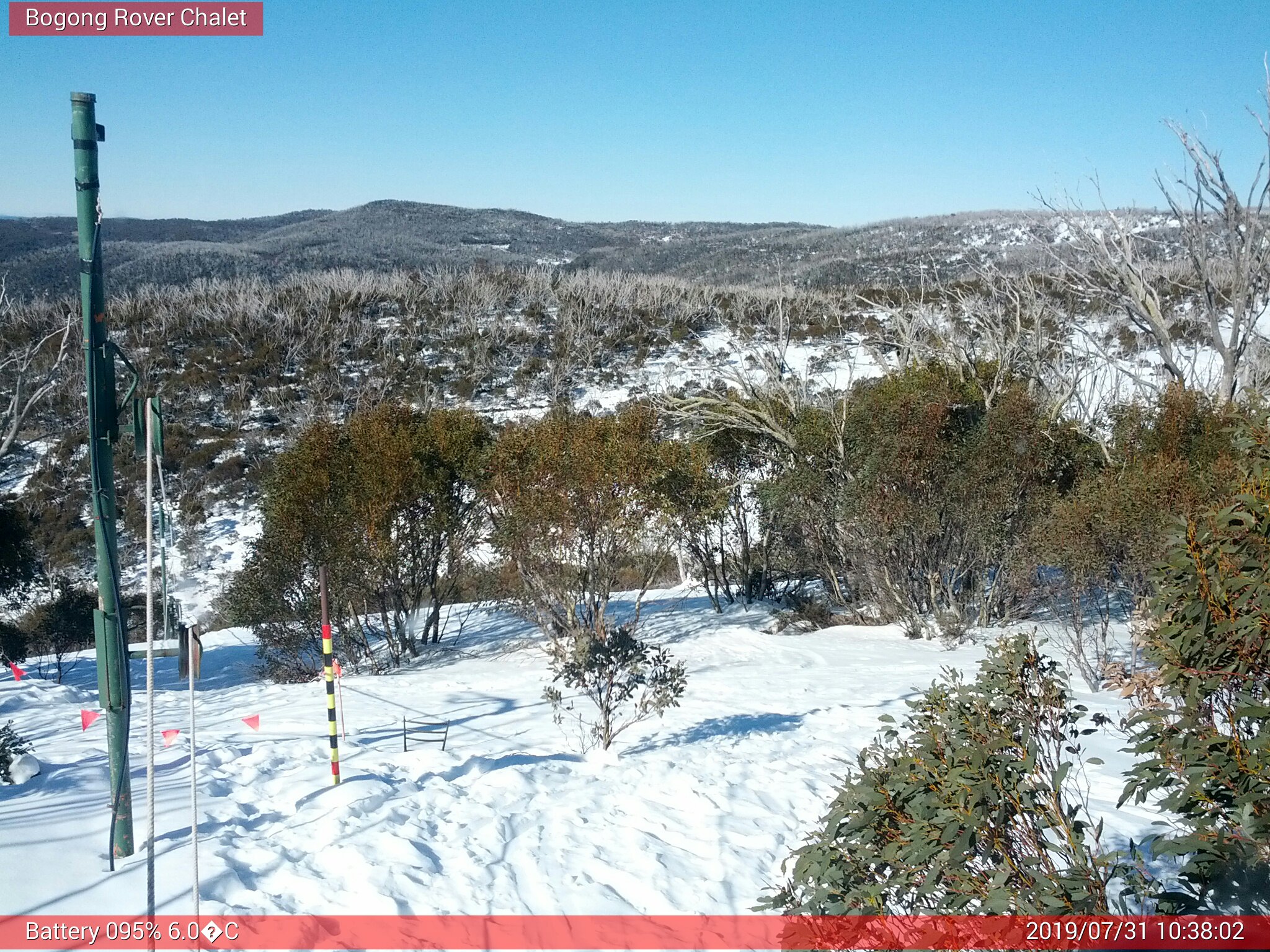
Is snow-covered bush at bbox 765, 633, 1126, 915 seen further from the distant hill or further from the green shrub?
the distant hill

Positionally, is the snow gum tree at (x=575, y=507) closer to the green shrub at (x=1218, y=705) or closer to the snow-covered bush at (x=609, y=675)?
the snow-covered bush at (x=609, y=675)

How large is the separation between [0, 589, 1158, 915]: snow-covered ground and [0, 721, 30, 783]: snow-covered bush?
0.22 metres

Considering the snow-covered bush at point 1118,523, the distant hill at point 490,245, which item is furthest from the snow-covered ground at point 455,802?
the distant hill at point 490,245

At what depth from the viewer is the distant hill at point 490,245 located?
59.8 meters

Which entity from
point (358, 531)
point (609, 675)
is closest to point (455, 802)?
point (609, 675)

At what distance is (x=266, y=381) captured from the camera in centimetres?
3584

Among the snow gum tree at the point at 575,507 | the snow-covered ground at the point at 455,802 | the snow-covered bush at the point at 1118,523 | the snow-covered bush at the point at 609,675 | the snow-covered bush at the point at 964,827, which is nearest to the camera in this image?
A: the snow-covered bush at the point at 964,827

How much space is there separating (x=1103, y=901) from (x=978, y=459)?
1144cm

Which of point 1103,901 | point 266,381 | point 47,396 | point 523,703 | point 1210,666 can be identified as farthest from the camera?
point 266,381

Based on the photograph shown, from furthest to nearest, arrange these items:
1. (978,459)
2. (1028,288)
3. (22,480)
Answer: (22,480) → (1028,288) → (978,459)

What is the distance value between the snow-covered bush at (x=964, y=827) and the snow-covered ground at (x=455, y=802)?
31 cm

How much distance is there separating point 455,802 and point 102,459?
3.11m

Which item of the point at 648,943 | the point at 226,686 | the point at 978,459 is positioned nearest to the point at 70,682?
the point at 226,686

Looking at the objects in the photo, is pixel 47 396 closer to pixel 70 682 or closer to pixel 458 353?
pixel 458 353
